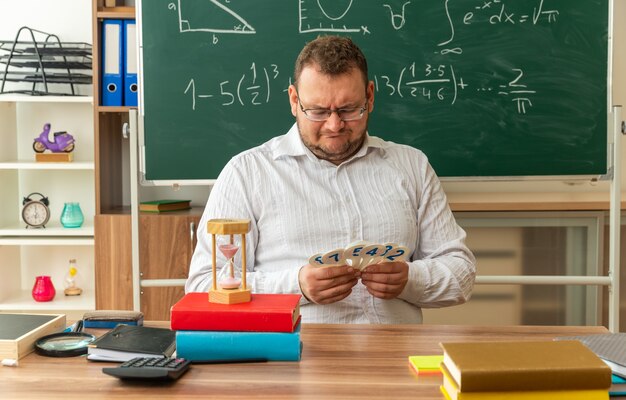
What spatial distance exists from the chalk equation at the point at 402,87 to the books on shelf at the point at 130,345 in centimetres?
151

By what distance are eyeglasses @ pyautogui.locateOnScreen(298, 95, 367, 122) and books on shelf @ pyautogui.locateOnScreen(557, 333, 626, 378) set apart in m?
0.83

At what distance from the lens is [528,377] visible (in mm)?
1113

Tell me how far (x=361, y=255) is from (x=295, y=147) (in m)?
0.55

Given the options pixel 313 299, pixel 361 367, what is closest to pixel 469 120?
pixel 313 299

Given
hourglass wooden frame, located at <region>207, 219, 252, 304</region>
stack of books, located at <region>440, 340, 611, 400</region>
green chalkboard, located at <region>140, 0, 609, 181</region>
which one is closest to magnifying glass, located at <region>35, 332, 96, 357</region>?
hourglass wooden frame, located at <region>207, 219, 252, 304</region>

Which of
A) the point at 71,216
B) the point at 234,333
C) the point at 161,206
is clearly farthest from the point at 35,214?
the point at 234,333

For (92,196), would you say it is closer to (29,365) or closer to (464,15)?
(464,15)

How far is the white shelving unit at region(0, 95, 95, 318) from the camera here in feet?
11.3

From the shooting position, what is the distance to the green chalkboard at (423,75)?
2.86 m

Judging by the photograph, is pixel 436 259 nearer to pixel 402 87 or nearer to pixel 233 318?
pixel 233 318

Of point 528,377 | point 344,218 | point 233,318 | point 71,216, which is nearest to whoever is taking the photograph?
point 528,377

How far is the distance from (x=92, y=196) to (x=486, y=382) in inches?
110

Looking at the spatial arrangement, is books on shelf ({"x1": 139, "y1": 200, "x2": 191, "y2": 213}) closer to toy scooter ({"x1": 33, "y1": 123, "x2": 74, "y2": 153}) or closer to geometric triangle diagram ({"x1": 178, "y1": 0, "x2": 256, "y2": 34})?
toy scooter ({"x1": 33, "y1": 123, "x2": 74, "y2": 153})

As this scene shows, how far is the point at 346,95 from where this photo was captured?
79.3 inches
